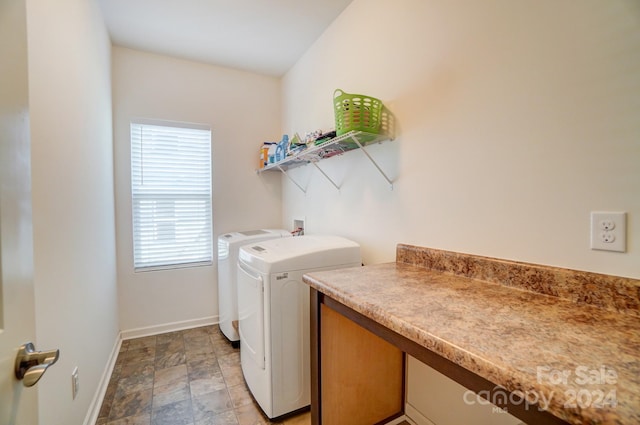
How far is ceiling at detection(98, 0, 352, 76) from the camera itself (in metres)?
2.00

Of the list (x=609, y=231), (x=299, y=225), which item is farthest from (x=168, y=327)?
(x=609, y=231)

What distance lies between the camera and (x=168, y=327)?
272 cm

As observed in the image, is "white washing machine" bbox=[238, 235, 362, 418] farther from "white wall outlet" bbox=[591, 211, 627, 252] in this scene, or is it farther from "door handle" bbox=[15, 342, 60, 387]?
"white wall outlet" bbox=[591, 211, 627, 252]

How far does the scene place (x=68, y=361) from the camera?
4.16 feet

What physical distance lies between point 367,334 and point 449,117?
45.2 inches

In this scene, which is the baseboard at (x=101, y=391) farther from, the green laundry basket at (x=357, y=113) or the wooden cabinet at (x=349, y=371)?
the green laundry basket at (x=357, y=113)

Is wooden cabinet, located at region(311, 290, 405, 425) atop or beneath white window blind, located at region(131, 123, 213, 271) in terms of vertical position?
beneath

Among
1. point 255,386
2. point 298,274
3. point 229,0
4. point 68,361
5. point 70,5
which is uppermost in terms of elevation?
point 229,0

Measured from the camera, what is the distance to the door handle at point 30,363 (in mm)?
520

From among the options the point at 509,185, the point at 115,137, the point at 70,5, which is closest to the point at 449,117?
the point at 509,185

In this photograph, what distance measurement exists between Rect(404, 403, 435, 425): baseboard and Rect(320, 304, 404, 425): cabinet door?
35 mm

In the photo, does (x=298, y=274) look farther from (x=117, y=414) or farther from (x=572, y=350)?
(x=117, y=414)

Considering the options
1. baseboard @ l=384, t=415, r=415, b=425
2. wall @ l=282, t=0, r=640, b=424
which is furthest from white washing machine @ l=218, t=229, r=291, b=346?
baseboard @ l=384, t=415, r=415, b=425

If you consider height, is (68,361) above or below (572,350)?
below
